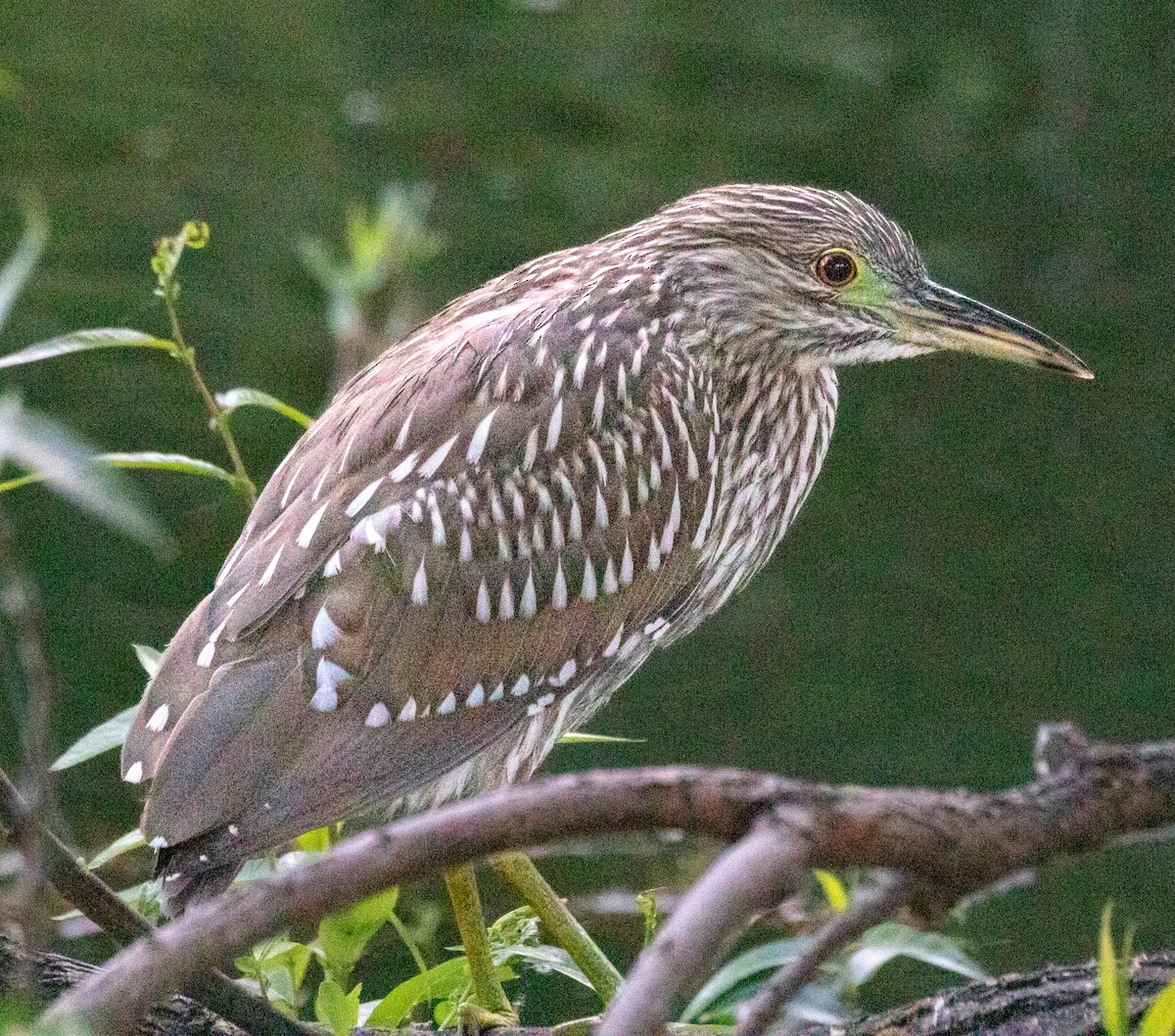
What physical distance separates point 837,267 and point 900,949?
1.68 meters

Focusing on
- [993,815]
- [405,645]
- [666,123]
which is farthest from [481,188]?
[993,815]

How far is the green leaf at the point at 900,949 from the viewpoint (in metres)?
4.01

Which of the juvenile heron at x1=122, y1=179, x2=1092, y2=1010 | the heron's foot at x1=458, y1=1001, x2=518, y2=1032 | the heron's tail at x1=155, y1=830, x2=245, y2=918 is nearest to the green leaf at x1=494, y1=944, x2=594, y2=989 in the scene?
the heron's foot at x1=458, y1=1001, x2=518, y2=1032

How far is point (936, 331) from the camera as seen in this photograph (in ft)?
15.2

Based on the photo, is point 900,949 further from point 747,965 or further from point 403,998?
point 403,998

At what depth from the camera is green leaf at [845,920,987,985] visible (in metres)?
4.01

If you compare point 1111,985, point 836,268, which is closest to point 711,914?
point 1111,985

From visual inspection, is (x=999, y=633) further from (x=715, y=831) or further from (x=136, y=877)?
(x=715, y=831)

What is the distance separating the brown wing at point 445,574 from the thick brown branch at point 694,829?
203 centimetres

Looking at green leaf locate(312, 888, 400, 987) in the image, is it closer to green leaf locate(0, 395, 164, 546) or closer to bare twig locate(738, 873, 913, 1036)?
bare twig locate(738, 873, 913, 1036)

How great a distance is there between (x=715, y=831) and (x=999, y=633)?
699 centimetres

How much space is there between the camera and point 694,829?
1.86 meters

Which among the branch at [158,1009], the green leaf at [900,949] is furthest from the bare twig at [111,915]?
the green leaf at [900,949]

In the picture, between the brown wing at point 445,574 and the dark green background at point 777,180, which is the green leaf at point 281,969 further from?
the dark green background at point 777,180
